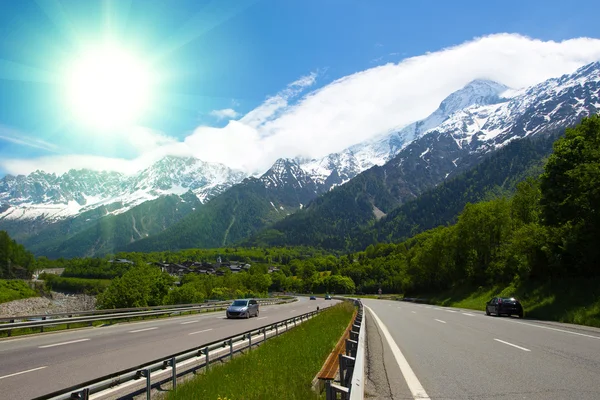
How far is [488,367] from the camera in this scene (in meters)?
10.1

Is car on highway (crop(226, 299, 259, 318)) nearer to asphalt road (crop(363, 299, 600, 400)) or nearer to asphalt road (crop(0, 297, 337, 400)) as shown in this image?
asphalt road (crop(0, 297, 337, 400))

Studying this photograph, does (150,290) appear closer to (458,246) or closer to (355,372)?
(458,246)

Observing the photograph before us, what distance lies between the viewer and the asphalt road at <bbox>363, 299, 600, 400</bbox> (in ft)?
25.3

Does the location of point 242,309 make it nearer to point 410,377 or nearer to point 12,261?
point 410,377

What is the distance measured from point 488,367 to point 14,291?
12920cm

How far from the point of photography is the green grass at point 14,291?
10450 cm

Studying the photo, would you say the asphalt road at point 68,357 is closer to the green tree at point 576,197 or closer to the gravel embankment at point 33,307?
the green tree at point 576,197

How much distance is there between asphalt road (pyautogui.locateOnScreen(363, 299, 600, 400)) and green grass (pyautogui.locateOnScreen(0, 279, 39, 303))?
112591 mm

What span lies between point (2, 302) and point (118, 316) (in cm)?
8760

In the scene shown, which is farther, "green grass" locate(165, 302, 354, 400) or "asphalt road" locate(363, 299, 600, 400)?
"asphalt road" locate(363, 299, 600, 400)

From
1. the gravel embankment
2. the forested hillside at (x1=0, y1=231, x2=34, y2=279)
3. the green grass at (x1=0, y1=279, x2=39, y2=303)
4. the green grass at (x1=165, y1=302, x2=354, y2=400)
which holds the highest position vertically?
the forested hillside at (x1=0, y1=231, x2=34, y2=279)

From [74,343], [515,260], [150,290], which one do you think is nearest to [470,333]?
[74,343]

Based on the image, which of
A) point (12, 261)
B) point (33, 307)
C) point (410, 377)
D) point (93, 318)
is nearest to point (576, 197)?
point (410, 377)

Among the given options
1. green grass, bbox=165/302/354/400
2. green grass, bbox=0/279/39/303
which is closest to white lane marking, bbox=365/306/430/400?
green grass, bbox=165/302/354/400
